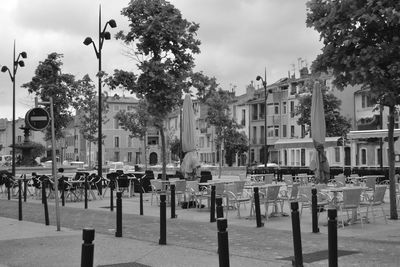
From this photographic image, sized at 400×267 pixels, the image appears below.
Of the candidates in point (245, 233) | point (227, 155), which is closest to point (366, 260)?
point (245, 233)

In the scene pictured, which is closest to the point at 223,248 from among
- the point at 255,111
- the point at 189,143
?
the point at 189,143

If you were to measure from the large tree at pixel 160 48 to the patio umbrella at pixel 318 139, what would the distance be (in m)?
4.84

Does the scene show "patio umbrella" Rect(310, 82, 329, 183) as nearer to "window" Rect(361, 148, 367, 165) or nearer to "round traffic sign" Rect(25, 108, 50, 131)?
"round traffic sign" Rect(25, 108, 50, 131)

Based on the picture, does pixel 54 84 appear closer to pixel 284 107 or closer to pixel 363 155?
pixel 363 155

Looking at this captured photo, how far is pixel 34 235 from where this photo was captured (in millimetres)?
11680

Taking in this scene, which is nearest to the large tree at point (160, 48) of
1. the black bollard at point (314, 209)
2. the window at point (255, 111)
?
the black bollard at point (314, 209)

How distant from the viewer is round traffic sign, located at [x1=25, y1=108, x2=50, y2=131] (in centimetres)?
1195

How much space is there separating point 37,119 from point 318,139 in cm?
860

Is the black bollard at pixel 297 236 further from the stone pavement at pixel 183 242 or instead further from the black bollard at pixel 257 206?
the black bollard at pixel 257 206

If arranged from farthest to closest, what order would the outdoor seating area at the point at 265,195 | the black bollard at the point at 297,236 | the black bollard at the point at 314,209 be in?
the outdoor seating area at the point at 265,195 → the black bollard at the point at 314,209 → the black bollard at the point at 297,236

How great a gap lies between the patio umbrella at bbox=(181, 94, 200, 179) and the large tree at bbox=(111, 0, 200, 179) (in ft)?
2.78

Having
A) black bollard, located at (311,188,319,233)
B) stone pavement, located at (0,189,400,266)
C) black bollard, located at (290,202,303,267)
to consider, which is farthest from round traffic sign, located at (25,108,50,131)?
black bollard, located at (290,202,303,267)

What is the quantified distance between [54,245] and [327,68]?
650 cm

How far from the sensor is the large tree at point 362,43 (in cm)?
1068
